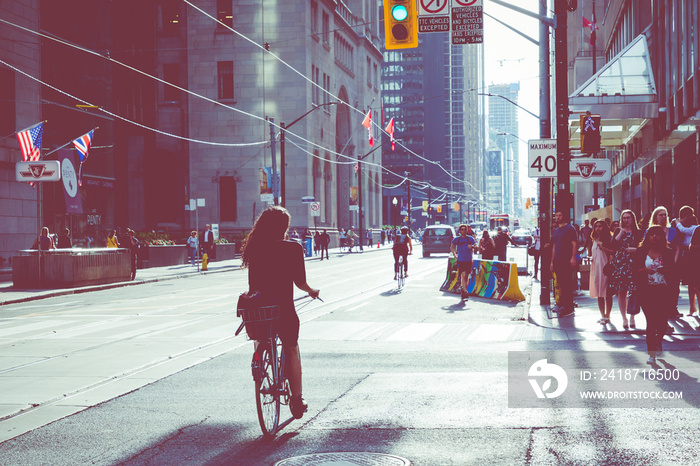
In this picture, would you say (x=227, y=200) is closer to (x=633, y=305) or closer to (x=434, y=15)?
(x=434, y=15)

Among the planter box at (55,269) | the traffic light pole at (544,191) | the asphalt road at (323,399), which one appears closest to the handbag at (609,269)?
the asphalt road at (323,399)

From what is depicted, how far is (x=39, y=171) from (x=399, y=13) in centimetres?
1632

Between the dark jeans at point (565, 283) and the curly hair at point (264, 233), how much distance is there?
30.6ft

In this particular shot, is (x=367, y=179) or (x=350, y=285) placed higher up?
(x=367, y=179)

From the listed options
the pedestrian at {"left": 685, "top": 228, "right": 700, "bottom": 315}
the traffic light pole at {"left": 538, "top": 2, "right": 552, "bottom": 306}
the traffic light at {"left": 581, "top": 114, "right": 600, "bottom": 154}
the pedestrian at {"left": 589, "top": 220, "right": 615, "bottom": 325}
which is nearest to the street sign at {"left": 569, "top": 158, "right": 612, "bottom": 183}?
the traffic light pole at {"left": 538, "top": 2, "right": 552, "bottom": 306}

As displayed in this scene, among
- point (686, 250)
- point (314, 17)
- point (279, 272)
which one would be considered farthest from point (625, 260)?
point (314, 17)

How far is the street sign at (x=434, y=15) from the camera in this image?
51.0 ft

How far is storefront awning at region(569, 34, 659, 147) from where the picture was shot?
28.3m

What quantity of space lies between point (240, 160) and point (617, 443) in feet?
186

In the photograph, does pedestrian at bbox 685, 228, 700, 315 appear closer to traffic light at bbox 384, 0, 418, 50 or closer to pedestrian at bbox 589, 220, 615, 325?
pedestrian at bbox 589, 220, 615, 325

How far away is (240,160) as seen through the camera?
61.4 m

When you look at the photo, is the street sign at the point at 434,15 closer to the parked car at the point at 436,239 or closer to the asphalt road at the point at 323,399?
the asphalt road at the point at 323,399

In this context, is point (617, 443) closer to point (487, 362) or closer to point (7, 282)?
point (487, 362)

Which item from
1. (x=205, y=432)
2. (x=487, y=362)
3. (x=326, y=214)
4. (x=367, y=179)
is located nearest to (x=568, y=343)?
(x=487, y=362)
